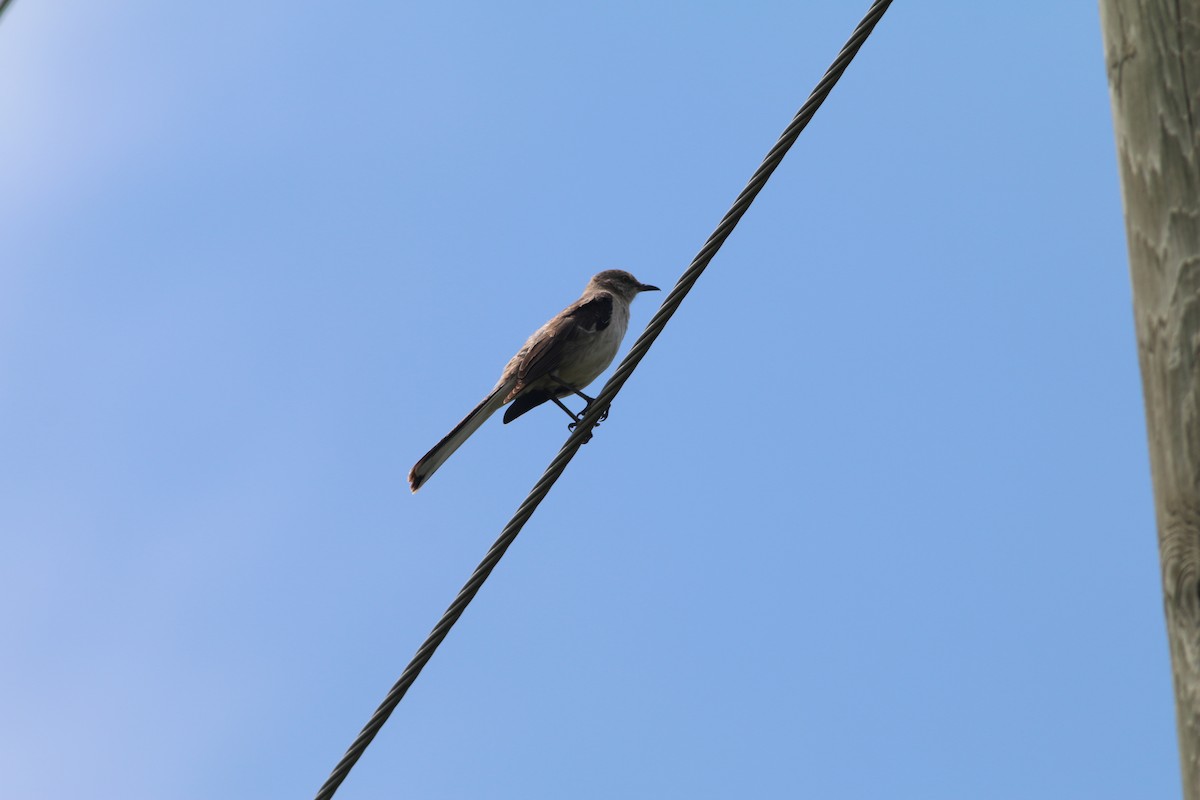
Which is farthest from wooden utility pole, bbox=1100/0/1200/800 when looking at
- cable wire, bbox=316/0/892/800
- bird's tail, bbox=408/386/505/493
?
bird's tail, bbox=408/386/505/493

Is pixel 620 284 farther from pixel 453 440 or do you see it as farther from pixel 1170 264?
pixel 1170 264

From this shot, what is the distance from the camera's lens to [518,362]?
888cm

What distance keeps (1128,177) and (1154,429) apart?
0.54 m

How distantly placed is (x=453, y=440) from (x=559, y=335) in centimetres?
123

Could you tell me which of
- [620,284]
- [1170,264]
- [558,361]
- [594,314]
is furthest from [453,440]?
[1170,264]

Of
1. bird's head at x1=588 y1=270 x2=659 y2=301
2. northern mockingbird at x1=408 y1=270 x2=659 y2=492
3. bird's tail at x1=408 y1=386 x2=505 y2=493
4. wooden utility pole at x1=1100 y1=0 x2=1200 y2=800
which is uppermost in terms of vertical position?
bird's head at x1=588 y1=270 x2=659 y2=301

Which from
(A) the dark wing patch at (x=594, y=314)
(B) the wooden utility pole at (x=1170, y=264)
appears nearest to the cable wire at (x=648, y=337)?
(B) the wooden utility pole at (x=1170, y=264)

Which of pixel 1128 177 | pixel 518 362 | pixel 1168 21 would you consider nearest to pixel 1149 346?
pixel 1128 177

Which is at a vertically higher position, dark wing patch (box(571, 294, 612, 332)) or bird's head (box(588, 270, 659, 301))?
bird's head (box(588, 270, 659, 301))

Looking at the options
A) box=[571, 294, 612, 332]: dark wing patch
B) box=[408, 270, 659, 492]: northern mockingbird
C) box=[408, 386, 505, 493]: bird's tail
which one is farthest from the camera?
box=[571, 294, 612, 332]: dark wing patch

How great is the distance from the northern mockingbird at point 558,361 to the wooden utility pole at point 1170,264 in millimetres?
5618

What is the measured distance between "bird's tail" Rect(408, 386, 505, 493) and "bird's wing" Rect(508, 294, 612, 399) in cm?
17

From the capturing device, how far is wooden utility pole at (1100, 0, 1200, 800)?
2.44m

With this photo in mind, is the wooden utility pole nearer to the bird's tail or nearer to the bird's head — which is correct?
the bird's tail
